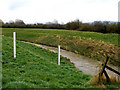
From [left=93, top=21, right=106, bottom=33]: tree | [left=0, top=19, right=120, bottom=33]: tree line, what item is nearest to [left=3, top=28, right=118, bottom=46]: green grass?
[left=0, top=19, right=120, bottom=33]: tree line

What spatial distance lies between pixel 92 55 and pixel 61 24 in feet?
88.2

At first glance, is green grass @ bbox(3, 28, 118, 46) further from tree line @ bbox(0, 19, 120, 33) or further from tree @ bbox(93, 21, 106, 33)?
tree @ bbox(93, 21, 106, 33)

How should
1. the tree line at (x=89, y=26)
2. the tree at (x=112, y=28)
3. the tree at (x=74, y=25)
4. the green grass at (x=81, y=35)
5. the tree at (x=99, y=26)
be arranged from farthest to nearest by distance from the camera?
the tree at (x=74, y=25)
the tree at (x=99, y=26)
the tree line at (x=89, y=26)
the tree at (x=112, y=28)
the green grass at (x=81, y=35)

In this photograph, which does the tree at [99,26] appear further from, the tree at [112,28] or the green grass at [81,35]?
the green grass at [81,35]

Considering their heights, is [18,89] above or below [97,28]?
below

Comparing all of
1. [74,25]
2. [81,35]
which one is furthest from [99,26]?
[74,25]

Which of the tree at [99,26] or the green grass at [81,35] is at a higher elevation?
the tree at [99,26]

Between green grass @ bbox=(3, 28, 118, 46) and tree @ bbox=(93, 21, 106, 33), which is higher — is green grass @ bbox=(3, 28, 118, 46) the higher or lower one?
the lower one

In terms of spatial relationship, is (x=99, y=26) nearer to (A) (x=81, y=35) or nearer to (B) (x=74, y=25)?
(A) (x=81, y=35)

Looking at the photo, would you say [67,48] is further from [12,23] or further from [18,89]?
[12,23]

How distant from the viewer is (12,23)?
48.3 m

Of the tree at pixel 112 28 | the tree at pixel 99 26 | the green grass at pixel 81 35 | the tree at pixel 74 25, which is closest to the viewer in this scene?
the green grass at pixel 81 35

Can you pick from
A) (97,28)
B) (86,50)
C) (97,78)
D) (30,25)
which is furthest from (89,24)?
(97,78)

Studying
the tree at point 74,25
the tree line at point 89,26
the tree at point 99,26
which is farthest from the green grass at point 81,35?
the tree at point 74,25
